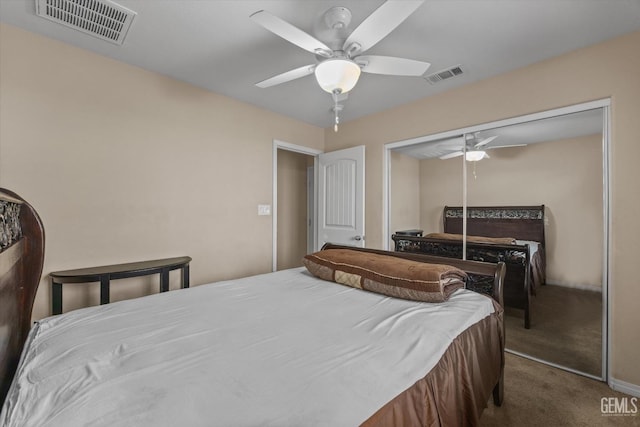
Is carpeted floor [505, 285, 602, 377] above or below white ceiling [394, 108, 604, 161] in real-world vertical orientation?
below

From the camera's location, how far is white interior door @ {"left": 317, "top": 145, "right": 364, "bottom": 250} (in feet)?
11.6

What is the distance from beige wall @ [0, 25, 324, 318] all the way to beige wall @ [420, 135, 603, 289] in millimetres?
2509

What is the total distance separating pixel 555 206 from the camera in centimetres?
223

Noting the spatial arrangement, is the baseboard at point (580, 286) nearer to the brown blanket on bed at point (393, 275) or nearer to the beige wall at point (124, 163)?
the brown blanket on bed at point (393, 275)

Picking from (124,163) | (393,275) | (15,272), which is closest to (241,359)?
(15,272)

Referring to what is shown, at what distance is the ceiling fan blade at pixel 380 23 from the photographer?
124cm

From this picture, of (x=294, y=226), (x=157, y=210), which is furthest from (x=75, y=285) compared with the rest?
(x=294, y=226)

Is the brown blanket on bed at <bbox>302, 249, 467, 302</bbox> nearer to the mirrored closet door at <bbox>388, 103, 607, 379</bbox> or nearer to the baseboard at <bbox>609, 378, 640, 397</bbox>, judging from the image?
the mirrored closet door at <bbox>388, 103, 607, 379</bbox>

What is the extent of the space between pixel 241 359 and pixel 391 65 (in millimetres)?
1795

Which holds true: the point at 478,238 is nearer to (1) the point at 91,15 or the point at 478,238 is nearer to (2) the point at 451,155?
(2) the point at 451,155

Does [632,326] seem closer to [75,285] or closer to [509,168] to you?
[509,168]

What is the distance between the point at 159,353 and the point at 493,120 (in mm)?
3012

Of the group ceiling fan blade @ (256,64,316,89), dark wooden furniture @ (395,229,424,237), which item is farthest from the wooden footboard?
ceiling fan blade @ (256,64,316,89)

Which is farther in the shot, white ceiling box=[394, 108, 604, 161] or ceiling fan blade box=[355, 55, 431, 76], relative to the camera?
white ceiling box=[394, 108, 604, 161]
